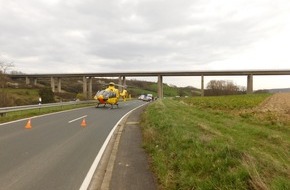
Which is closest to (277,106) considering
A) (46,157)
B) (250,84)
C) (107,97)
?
(107,97)

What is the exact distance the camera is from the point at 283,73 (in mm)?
82062

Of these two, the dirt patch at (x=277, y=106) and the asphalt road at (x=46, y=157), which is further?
the dirt patch at (x=277, y=106)

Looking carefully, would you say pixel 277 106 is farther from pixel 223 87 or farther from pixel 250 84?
pixel 223 87

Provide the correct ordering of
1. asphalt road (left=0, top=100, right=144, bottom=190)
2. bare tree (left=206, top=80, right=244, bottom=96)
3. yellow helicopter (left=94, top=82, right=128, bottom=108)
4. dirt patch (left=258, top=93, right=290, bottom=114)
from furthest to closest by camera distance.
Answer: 1. bare tree (left=206, top=80, right=244, bottom=96)
2. yellow helicopter (left=94, top=82, right=128, bottom=108)
3. dirt patch (left=258, top=93, right=290, bottom=114)
4. asphalt road (left=0, top=100, right=144, bottom=190)

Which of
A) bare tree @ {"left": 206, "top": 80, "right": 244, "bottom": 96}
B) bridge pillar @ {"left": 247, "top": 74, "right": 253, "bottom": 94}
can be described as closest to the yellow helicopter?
bridge pillar @ {"left": 247, "top": 74, "right": 253, "bottom": 94}

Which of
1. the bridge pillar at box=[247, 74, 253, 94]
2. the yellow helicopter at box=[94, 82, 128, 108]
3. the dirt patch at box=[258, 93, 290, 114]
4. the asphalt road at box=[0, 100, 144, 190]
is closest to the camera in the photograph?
the asphalt road at box=[0, 100, 144, 190]

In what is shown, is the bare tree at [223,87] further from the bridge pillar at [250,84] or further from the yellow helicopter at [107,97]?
the yellow helicopter at [107,97]

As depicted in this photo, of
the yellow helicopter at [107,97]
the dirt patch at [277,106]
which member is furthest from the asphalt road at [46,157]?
the yellow helicopter at [107,97]

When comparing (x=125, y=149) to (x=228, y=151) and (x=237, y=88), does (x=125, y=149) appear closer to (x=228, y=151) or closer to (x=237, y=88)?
(x=228, y=151)

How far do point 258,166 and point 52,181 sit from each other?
416cm

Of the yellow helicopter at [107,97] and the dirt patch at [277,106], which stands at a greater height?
the yellow helicopter at [107,97]

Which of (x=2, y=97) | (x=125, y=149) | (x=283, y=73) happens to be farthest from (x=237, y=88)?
(x=125, y=149)

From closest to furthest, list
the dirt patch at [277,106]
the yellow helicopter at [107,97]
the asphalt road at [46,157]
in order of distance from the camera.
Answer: the asphalt road at [46,157]
the dirt patch at [277,106]
the yellow helicopter at [107,97]

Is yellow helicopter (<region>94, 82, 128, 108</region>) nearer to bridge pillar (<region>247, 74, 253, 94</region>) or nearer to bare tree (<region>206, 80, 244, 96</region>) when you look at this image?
bridge pillar (<region>247, 74, 253, 94</region>)
